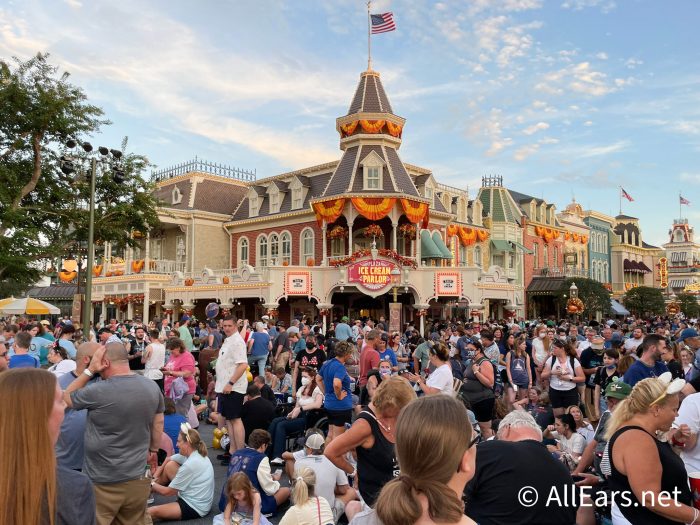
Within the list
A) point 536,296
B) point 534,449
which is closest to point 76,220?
point 534,449

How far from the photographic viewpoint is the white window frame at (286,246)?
32.5 m

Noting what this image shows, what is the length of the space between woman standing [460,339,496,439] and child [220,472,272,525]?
3568 mm

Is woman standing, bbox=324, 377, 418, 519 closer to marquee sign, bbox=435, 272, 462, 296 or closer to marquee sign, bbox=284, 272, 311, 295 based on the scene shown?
marquee sign, bbox=284, 272, 311, 295

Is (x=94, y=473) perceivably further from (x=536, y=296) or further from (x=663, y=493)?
(x=536, y=296)

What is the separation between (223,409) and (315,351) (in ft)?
10.4

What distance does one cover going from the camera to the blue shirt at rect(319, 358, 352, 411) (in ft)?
24.1

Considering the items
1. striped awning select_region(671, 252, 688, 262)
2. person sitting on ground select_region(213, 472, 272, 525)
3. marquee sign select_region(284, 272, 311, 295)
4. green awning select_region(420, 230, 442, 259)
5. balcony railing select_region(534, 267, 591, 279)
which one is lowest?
person sitting on ground select_region(213, 472, 272, 525)

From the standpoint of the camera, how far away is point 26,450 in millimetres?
1876

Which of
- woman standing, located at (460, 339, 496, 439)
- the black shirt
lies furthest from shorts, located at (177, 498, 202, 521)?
the black shirt

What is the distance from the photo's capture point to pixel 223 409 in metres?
7.77

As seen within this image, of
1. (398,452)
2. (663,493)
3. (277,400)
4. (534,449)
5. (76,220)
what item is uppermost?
(76,220)

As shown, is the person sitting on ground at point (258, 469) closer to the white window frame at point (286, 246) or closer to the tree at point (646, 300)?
the white window frame at point (286, 246)

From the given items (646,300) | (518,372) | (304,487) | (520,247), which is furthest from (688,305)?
(304,487)

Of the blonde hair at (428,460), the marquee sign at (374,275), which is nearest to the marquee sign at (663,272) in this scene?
the marquee sign at (374,275)
